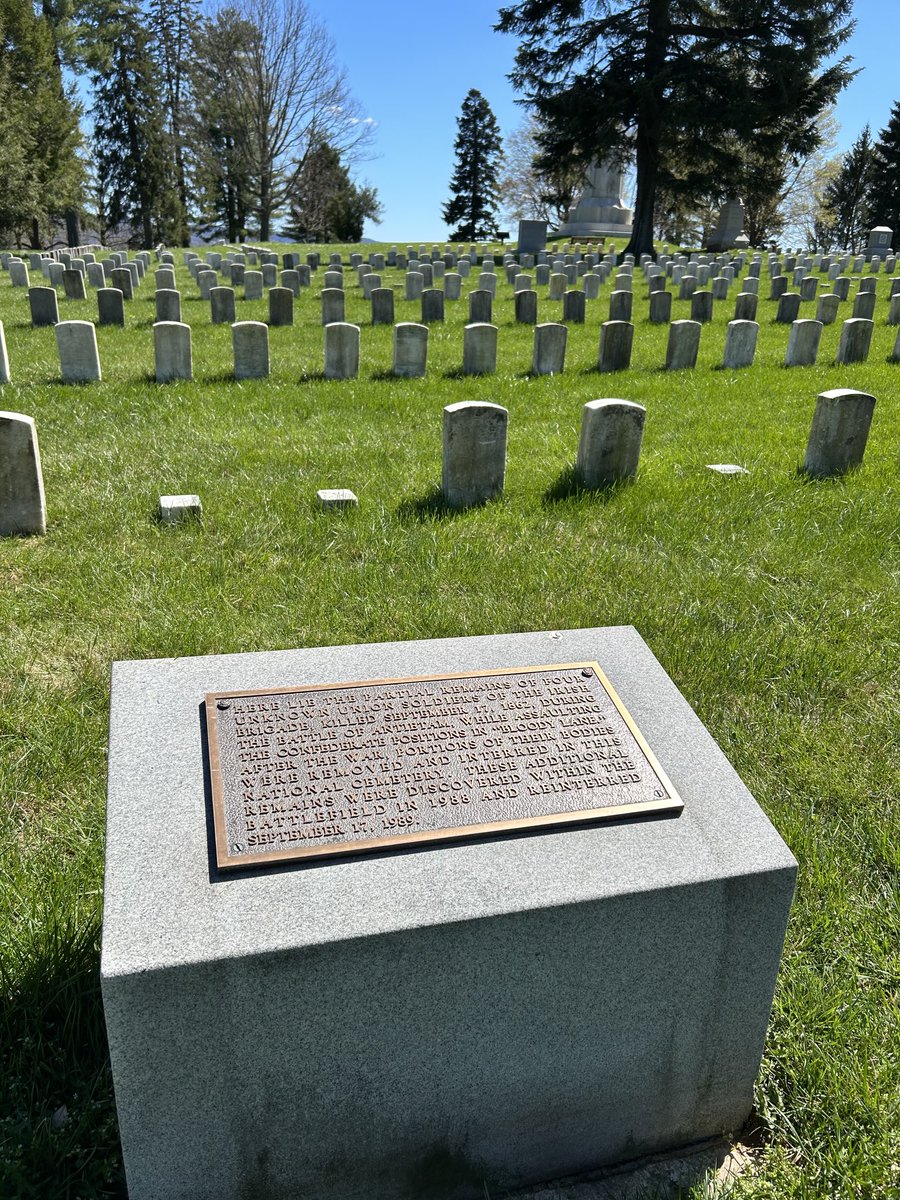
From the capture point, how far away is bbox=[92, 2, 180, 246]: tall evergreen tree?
44438mm

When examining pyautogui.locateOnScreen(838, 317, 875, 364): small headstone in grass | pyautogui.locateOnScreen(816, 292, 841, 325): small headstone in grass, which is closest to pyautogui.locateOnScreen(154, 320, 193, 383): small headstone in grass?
pyautogui.locateOnScreen(838, 317, 875, 364): small headstone in grass

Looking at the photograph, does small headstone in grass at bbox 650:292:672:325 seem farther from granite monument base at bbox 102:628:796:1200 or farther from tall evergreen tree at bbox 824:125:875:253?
tall evergreen tree at bbox 824:125:875:253

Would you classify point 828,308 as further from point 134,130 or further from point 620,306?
point 134,130

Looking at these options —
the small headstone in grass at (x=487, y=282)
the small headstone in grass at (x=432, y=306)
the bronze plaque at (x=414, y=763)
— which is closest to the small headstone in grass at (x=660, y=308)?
the small headstone in grass at (x=432, y=306)

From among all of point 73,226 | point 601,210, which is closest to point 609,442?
point 601,210

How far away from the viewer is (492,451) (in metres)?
6.46

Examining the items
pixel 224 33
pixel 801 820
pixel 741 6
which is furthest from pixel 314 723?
pixel 224 33

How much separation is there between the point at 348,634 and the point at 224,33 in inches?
1920

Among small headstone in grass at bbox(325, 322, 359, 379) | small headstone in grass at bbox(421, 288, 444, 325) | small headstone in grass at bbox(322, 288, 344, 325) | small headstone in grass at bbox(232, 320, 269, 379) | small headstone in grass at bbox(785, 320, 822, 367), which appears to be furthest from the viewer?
small headstone in grass at bbox(421, 288, 444, 325)

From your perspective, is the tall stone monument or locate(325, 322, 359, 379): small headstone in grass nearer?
locate(325, 322, 359, 379): small headstone in grass

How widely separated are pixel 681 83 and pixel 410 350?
28.3m

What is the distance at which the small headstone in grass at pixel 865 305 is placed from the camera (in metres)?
17.5

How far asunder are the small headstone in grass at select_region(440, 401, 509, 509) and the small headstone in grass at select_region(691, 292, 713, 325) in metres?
12.7

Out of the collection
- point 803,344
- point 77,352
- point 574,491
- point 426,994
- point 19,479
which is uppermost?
point 803,344
